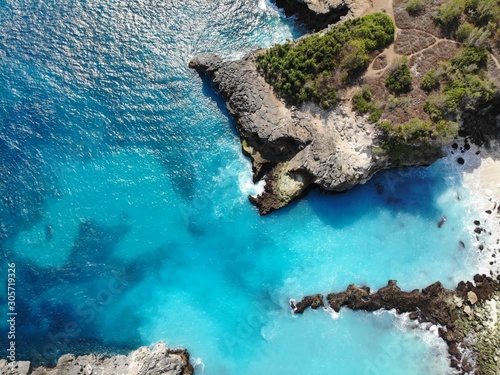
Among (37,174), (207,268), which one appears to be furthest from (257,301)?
(37,174)

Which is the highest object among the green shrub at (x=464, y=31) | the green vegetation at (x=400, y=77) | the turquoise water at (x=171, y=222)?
the green shrub at (x=464, y=31)

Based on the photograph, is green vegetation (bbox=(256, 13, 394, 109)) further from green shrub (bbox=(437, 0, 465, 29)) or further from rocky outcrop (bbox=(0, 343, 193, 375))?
rocky outcrop (bbox=(0, 343, 193, 375))

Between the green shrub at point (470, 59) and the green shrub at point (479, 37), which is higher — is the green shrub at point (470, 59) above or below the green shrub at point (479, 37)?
below

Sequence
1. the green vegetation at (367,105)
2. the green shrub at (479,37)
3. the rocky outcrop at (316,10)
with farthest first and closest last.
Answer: the rocky outcrop at (316,10)
the green vegetation at (367,105)
the green shrub at (479,37)

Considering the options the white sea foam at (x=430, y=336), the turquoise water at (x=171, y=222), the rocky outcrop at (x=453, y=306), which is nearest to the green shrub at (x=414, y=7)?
the turquoise water at (x=171, y=222)

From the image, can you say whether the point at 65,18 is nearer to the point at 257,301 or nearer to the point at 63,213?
the point at 63,213

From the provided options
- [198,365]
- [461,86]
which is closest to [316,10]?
[461,86]

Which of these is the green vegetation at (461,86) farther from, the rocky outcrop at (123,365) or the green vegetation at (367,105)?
the rocky outcrop at (123,365)
